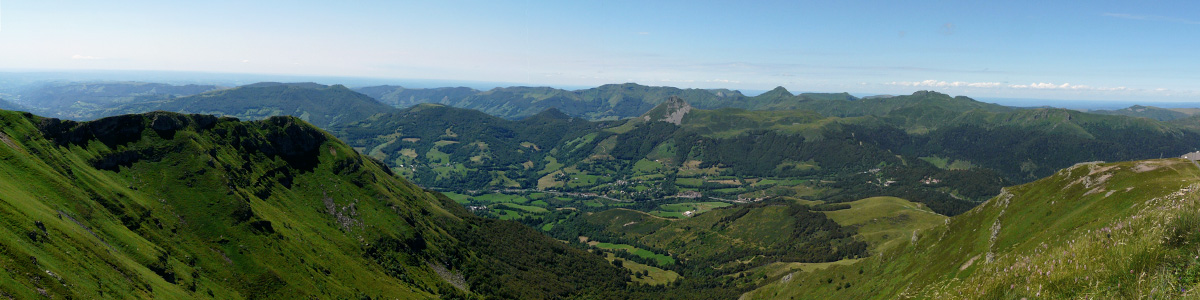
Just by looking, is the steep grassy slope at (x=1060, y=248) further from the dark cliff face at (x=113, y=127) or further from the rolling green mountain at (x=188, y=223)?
the dark cliff face at (x=113, y=127)

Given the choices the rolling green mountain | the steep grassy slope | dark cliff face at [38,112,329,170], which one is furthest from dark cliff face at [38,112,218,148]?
the steep grassy slope

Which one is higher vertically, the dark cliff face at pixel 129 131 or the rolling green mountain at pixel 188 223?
the dark cliff face at pixel 129 131

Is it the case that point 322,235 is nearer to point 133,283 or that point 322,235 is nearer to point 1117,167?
point 133,283

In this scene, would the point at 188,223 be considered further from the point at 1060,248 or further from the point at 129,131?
the point at 1060,248

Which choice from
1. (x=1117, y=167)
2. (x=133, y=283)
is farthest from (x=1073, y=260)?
(x=1117, y=167)

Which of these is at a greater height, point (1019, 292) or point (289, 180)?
point (1019, 292)

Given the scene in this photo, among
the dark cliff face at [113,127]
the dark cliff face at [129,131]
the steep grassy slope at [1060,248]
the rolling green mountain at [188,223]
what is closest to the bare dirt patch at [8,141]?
the rolling green mountain at [188,223]

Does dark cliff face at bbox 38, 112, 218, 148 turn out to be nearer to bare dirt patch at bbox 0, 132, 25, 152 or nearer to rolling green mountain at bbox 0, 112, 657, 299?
Answer: rolling green mountain at bbox 0, 112, 657, 299
